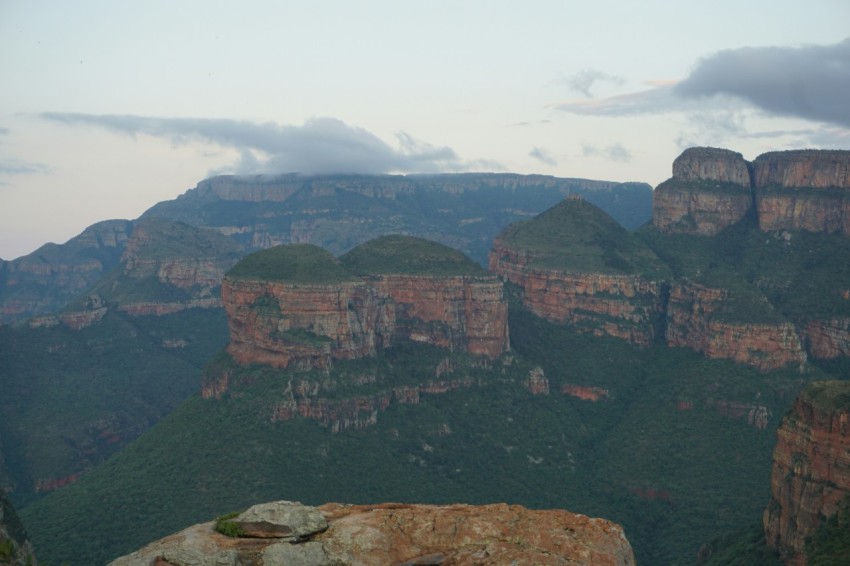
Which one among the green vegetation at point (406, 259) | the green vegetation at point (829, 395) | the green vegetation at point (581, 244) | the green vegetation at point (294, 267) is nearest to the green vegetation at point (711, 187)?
the green vegetation at point (581, 244)

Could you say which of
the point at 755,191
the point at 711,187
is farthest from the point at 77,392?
the point at 755,191

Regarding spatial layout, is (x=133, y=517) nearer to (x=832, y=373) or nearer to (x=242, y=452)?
(x=242, y=452)

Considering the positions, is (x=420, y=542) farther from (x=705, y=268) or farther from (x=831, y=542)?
(x=705, y=268)

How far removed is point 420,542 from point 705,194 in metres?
155

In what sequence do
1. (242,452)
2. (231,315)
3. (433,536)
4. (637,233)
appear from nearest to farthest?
(433,536), (242,452), (231,315), (637,233)

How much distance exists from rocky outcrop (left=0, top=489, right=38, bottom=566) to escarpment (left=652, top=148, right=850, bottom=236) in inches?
5962

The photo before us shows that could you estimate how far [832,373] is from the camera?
137125 mm

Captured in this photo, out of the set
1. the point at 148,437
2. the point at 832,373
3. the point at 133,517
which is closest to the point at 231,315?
the point at 148,437

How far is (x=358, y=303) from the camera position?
126 metres

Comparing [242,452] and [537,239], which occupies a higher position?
[537,239]

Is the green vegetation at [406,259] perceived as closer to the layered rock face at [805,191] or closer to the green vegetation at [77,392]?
the green vegetation at [77,392]

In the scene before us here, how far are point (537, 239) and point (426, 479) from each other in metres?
67.1

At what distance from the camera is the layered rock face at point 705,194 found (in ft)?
584

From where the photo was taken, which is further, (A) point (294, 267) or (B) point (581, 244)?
(B) point (581, 244)
